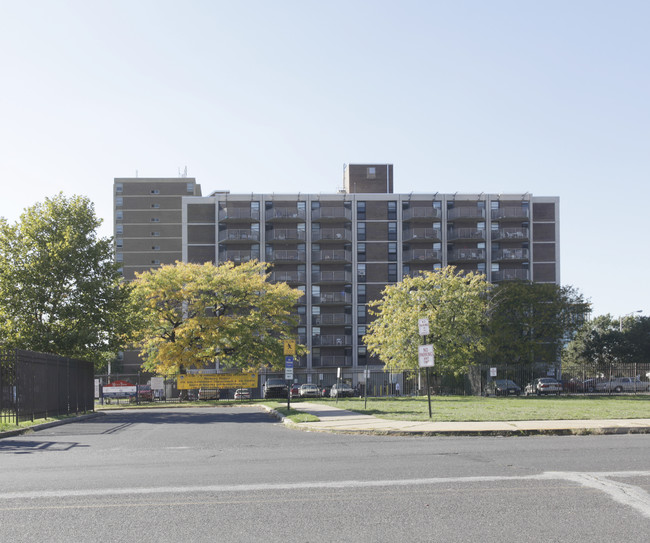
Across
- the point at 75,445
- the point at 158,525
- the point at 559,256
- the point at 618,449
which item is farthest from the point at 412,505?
the point at 559,256

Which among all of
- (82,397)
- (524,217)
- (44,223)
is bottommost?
(82,397)

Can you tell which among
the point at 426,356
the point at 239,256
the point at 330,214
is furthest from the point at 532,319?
the point at 426,356

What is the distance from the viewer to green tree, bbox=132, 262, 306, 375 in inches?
2030

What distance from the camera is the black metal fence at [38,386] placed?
909 inches

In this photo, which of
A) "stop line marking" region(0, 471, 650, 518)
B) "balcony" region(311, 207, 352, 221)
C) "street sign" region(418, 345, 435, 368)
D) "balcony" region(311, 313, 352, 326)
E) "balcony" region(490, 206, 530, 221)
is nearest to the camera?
"stop line marking" region(0, 471, 650, 518)

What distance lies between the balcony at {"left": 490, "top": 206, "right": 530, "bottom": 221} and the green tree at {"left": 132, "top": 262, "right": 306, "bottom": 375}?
138 ft

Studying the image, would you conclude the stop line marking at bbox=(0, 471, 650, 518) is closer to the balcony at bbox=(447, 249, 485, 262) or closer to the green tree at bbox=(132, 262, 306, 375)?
the green tree at bbox=(132, 262, 306, 375)

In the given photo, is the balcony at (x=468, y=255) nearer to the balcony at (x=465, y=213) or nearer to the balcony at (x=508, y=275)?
the balcony at (x=508, y=275)

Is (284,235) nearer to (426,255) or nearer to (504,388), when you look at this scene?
(426,255)

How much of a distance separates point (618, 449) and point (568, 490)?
471 centimetres

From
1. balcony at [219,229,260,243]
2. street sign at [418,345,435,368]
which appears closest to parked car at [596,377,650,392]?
street sign at [418,345,435,368]

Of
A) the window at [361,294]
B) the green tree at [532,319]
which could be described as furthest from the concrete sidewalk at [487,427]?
the window at [361,294]

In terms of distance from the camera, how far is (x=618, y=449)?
12500mm

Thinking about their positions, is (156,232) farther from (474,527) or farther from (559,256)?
(474,527)
